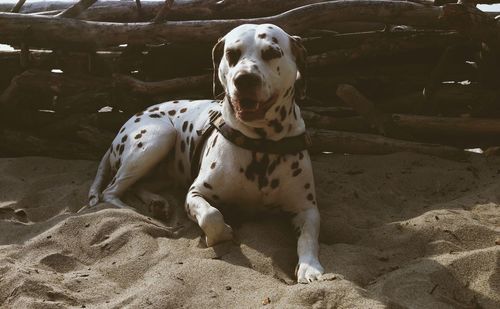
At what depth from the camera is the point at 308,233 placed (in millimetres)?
4230

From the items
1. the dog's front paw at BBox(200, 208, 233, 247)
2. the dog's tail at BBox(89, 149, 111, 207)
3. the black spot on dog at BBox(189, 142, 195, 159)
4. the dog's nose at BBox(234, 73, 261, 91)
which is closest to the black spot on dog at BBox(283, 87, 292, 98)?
the dog's nose at BBox(234, 73, 261, 91)

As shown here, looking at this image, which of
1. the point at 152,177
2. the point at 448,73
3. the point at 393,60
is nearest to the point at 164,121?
the point at 152,177

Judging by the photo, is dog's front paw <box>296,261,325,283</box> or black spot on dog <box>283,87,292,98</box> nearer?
dog's front paw <box>296,261,325,283</box>

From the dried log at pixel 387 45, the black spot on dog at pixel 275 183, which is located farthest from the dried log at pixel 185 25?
the black spot on dog at pixel 275 183

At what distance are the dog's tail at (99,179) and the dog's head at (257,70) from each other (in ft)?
5.18

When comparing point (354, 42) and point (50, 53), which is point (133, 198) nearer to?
point (50, 53)

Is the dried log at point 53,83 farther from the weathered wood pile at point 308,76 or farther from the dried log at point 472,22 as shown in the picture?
the dried log at point 472,22

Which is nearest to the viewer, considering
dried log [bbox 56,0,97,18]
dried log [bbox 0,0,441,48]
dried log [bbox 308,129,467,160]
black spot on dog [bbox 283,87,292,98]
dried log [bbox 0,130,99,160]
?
black spot on dog [bbox 283,87,292,98]

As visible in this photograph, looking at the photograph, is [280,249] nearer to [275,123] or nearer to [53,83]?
[275,123]

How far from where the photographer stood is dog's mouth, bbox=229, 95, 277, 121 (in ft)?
13.4

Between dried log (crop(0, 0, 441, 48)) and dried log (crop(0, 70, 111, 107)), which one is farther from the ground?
dried log (crop(0, 0, 441, 48))

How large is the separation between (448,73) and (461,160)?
989mm

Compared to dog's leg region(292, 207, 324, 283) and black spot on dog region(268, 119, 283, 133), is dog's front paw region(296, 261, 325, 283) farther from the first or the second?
black spot on dog region(268, 119, 283, 133)

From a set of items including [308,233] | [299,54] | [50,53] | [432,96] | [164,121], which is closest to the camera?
[308,233]
